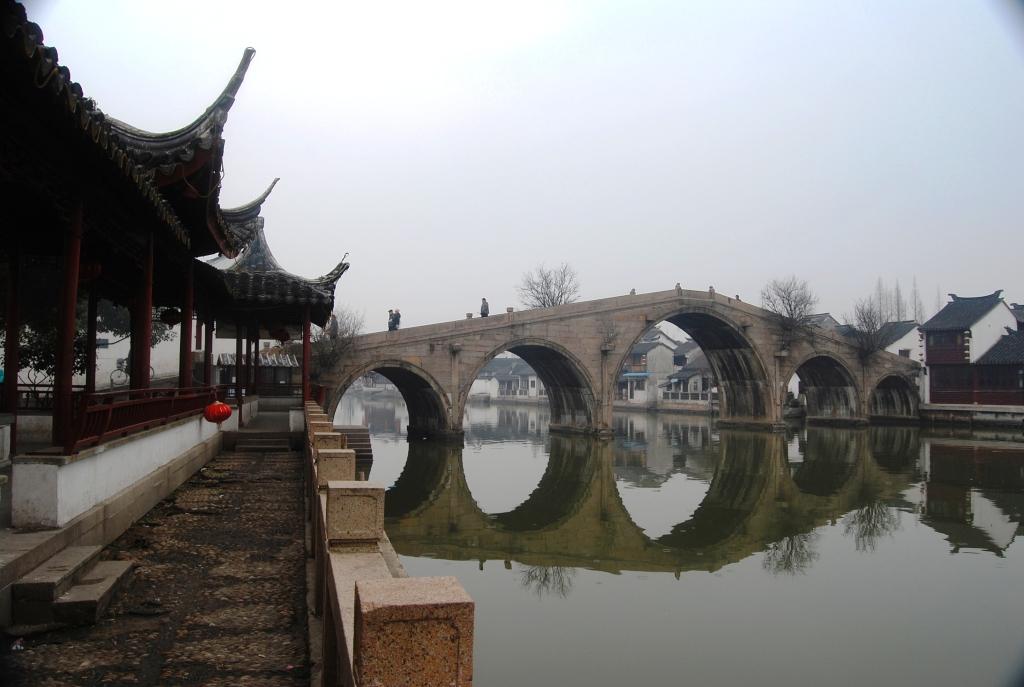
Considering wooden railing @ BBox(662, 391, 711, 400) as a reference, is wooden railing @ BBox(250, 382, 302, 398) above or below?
above

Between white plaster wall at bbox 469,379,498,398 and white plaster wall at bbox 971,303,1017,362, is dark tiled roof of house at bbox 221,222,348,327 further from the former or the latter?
white plaster wall at bbox 469,379,498,398

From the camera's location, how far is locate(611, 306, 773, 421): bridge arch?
29938 mm

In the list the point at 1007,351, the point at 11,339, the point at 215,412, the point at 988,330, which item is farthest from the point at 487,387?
the point at 11,339

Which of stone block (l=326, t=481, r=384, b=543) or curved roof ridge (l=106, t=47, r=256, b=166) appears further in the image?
curved roof ridge (l=106, t=47, r=256, b=166)

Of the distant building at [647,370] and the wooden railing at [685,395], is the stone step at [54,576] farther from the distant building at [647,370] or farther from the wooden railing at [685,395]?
the distant building at [647,370]

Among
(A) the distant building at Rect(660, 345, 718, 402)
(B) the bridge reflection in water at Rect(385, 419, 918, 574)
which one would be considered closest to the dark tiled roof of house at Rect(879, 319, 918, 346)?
(A) the distant building at Rect(660, 345, 718, 402)

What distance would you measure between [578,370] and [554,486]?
990 centimetres

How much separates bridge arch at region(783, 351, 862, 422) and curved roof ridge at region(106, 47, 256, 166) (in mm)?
29044

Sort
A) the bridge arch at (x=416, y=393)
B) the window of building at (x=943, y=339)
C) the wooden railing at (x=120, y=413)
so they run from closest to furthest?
the wooden railing at (x=120, y=413)
the bridge arch at (x=416, y=393)
the window of building at (x=943, y=339)

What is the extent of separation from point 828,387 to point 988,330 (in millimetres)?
7253

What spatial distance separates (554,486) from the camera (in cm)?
1698

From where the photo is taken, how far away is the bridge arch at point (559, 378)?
81.0 ft

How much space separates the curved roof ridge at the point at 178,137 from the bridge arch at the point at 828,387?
29.0 meters

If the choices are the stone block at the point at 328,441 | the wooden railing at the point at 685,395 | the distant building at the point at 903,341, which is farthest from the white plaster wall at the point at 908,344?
the stone block at the point at 328,441
